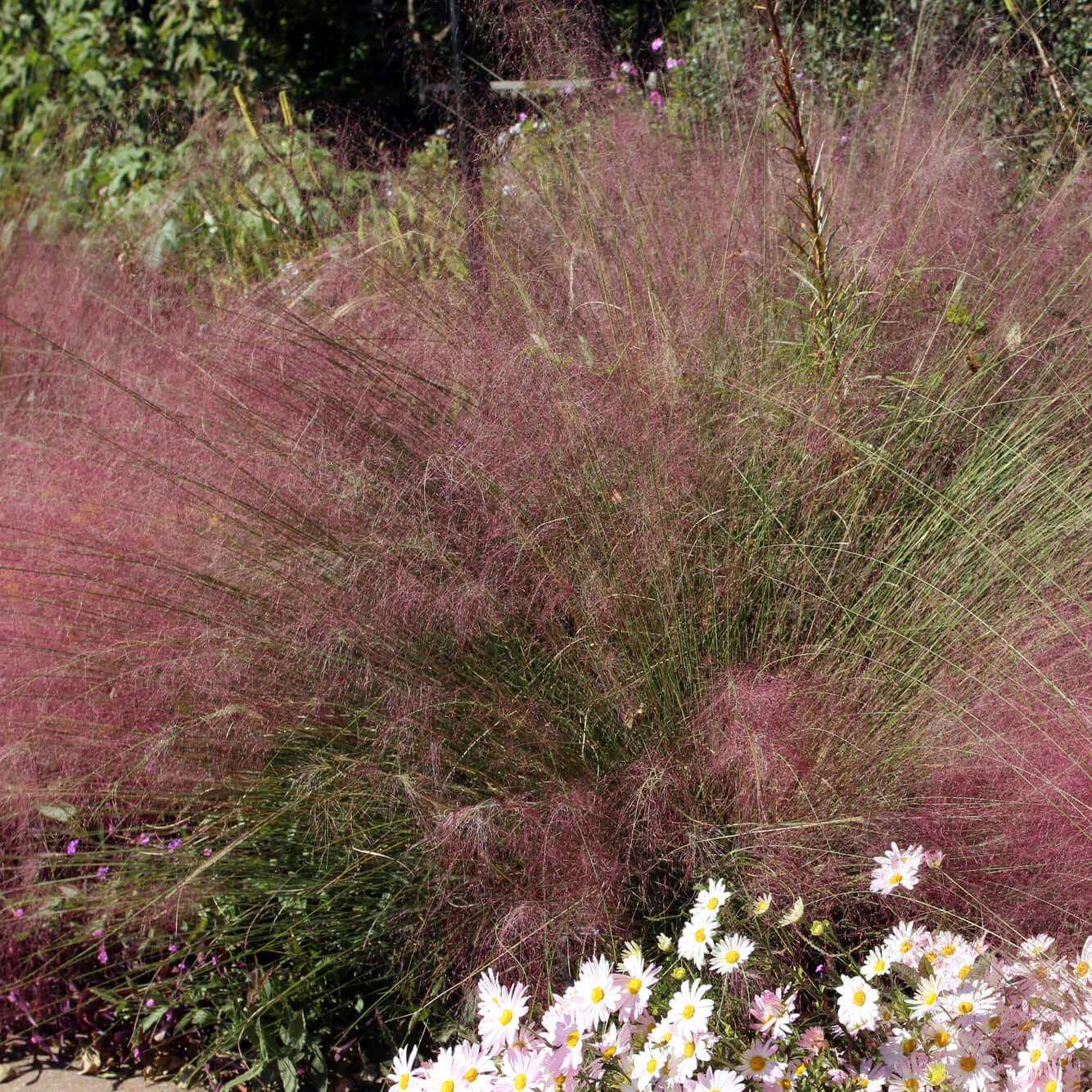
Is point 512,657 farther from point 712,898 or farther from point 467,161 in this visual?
point 467,161

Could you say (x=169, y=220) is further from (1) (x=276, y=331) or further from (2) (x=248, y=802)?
(2) (x=248, y=802)

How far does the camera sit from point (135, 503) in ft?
7.86

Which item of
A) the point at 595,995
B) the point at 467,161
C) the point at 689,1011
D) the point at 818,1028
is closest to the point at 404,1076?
the point at 595,995

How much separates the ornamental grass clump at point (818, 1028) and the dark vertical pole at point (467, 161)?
1685mm

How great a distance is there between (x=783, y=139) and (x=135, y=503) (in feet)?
7.70

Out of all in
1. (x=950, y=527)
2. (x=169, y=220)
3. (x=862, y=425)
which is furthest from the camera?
(x=169, y=220)

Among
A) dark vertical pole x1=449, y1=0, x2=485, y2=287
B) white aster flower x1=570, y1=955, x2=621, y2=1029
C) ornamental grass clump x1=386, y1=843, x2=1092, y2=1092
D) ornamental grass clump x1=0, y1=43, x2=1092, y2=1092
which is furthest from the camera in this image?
dark vertical pole x1=449, y1=0, x2=485, y2=287

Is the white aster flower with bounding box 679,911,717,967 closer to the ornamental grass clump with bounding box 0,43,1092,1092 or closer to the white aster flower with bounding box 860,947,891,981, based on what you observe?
the ornamental grass clump with bounding box 0,43,1092,1092

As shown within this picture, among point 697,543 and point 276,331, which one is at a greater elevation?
point 276,331

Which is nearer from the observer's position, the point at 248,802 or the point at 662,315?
the point at 248,802

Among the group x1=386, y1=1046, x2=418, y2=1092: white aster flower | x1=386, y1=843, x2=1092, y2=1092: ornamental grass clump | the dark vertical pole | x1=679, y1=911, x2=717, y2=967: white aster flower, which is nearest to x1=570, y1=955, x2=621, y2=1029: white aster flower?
x1=386, y1=843, x2=1092, y2=1092: ornamental grass clump

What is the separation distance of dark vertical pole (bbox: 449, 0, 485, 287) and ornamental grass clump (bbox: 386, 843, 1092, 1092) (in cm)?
169

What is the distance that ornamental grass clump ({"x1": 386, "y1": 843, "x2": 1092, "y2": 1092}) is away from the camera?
153 cm

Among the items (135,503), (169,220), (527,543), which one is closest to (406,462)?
(527,543)
